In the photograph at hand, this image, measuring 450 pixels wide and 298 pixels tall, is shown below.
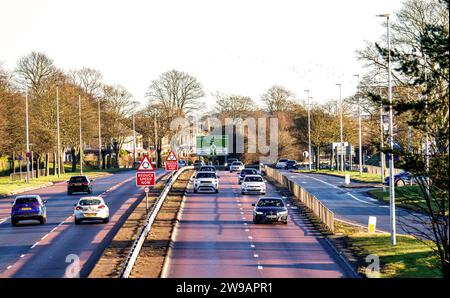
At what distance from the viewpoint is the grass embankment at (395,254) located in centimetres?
2467

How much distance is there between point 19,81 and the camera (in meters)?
107

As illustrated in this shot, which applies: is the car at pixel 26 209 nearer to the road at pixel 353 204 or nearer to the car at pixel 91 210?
the car at pixel 91 210

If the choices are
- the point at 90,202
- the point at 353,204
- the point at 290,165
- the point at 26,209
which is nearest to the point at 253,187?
the point at 353,204

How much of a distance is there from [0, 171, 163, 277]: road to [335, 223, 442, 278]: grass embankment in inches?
369

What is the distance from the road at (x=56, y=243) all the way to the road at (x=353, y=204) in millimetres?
12537

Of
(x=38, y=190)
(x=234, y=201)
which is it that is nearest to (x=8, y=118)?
(x=38, y=190)

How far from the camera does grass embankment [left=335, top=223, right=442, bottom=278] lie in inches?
971

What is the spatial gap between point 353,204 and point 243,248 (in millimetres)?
24762

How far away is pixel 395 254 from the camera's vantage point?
2914cm

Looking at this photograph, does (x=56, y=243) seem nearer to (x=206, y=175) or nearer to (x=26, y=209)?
(x=26, y=209)

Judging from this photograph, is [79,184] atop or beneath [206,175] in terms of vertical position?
beneath

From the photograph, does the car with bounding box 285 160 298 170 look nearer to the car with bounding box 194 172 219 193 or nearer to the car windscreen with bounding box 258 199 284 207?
the car with bounding box 194 172 219 193

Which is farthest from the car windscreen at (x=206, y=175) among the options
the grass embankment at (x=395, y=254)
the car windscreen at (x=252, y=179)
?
the grass embankment at (x=395, y=254)

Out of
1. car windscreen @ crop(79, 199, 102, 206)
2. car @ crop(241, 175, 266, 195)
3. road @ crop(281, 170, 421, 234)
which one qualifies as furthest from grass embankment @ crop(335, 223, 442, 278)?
car @ crop(241, 175, 266, 195)
